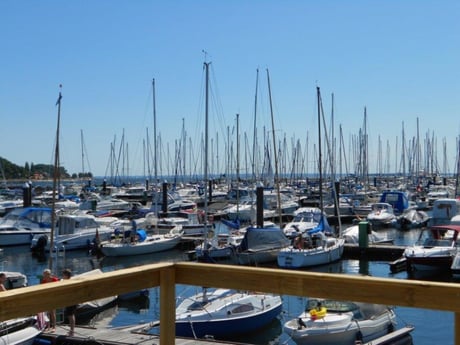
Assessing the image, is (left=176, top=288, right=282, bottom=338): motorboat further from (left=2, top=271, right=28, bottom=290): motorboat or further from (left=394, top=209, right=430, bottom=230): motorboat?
(left=394, top=209, right=430, bottom=230): motorboat

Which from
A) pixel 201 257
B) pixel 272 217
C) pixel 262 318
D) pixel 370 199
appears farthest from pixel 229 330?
pixel 370 199

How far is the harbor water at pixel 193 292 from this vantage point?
18.0 metres

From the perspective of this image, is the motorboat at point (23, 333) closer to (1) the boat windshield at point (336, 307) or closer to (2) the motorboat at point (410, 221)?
(1) the boat windshield at point (336, 307)

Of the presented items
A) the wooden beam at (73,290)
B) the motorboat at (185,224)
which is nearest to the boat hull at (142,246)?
the motorboat at (185,224)

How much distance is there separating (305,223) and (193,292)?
24387 millimetres

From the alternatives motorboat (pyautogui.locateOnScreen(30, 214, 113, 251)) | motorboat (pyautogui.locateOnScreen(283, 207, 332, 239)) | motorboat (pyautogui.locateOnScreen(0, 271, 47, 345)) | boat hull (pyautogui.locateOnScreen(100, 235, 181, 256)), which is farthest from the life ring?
motorboat (pyautogui.locateOnScreen(30, 214, 113, 251))

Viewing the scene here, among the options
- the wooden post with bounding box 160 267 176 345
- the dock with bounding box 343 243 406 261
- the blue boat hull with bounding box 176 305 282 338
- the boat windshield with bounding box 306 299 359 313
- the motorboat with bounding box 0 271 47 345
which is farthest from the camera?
the dock with bounding box 343 243 406 261

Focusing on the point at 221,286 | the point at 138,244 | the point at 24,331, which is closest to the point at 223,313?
the point at 24,331

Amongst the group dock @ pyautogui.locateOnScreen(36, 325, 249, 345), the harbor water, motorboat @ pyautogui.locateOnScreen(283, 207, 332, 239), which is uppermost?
motorboat @ pyautogui.locateOnScreen(283, 207, 332, 239)

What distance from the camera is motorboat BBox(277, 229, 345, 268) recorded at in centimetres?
2948

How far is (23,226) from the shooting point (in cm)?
4125

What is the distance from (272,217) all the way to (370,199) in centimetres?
1580

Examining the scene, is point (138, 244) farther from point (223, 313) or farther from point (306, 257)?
point (223, 313)

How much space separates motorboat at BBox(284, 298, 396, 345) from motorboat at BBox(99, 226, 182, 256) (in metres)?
19.9
